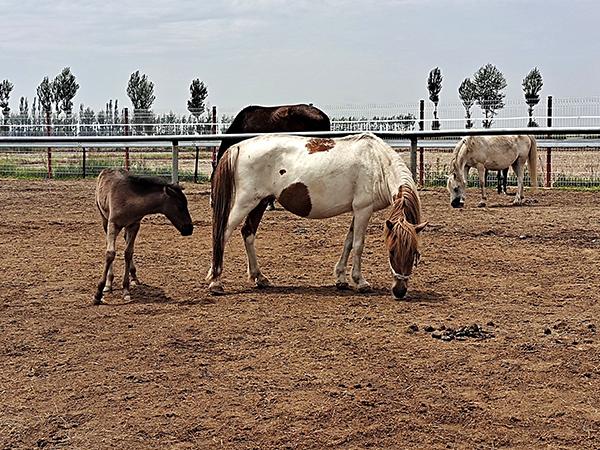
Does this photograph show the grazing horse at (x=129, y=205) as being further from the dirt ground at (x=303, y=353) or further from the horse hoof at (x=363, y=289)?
the horse hoof at (x=363, y=289)

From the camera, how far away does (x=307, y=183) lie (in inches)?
303

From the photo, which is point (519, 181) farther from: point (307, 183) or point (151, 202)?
point (151, 202)

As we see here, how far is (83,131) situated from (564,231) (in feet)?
A: 54.4

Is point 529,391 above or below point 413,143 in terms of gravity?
below

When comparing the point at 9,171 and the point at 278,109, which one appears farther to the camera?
the point at 9,171

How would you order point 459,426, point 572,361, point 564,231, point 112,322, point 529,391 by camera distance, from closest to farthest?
1. point 459,426
2. point 529,391
3. point 572,361
4. point 112,322
5. point 564,231

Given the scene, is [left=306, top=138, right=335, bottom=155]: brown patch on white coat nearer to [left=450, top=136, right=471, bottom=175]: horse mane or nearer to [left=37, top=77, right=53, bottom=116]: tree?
[left=450, top=136, right=471, bottom=175]: horse mane

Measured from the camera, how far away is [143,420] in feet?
13.9

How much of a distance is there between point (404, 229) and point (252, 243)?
1.64m

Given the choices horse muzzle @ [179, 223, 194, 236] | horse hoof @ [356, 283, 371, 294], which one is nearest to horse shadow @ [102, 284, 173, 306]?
horse muzzle @ [179, 223, 194, 236]

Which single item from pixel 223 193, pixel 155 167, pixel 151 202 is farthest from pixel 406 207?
pixel 155 167

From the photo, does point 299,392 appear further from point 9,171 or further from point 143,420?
point 9,171

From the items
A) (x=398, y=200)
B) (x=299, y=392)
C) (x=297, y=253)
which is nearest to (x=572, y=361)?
(x=299, y=392)

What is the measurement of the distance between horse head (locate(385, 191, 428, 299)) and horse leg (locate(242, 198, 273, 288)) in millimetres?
1325
